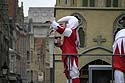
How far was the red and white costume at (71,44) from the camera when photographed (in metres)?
9.07

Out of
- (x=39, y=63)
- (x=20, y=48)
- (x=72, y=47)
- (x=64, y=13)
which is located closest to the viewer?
(x=72, y=47)

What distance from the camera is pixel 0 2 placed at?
147ft

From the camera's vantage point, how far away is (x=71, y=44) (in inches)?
374

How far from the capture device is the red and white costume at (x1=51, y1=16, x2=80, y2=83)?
9.07 meters

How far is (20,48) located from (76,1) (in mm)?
32817

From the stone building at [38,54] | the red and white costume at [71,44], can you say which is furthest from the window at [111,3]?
the stone building at [38,54]

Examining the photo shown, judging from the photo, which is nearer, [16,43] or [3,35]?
[3,35]

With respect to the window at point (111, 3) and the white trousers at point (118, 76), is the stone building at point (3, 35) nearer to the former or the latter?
the window at point (111, 3)

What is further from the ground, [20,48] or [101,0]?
[101,0]

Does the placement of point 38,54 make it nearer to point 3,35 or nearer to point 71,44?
point 3,35

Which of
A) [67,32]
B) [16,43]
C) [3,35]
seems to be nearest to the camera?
[67,32]

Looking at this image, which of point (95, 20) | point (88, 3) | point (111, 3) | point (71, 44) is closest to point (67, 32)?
point (71, 44)

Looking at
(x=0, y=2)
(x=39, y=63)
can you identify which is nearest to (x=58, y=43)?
(x=0, y=2)

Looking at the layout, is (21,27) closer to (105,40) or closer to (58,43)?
(105,40)
